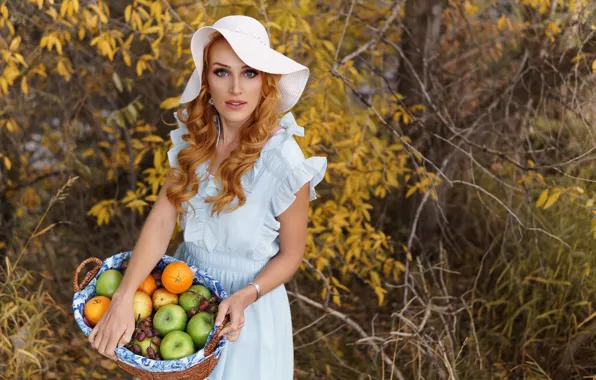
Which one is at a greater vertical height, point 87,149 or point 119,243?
point 87,149

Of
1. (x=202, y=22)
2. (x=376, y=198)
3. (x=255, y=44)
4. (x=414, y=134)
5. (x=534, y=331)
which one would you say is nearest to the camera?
(x=255, y=44)

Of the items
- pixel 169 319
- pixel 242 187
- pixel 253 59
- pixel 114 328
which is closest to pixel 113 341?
pixel 114 328

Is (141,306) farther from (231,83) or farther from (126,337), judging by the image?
(231,83)

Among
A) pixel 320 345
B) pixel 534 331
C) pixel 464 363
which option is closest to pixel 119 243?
pixel 320 345

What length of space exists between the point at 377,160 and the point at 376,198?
107 cm

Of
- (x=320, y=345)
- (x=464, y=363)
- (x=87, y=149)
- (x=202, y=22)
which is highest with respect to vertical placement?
(x=202, y=22)

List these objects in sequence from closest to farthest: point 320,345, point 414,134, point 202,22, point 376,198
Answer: point 202,22, point 320,345, point 414,134, point 376,198

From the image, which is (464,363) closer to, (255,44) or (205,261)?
(205,261)

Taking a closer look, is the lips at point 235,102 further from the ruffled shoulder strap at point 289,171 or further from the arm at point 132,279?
the arm at point 132,279

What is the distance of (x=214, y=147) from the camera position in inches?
72.3

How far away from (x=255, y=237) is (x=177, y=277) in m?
0.25

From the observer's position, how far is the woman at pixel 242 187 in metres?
1.70

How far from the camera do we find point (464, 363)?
2998 mm

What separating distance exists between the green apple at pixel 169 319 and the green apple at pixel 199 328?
2 cm
